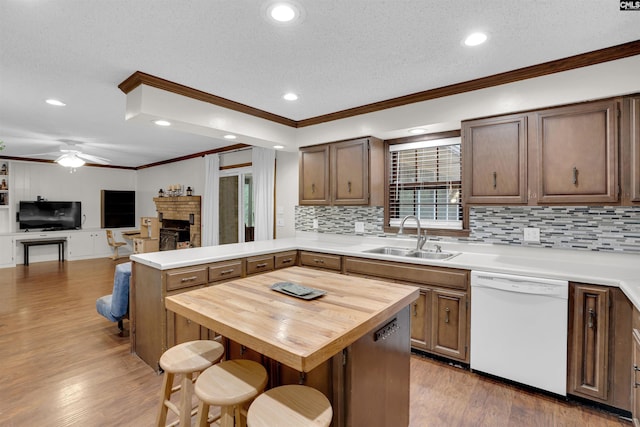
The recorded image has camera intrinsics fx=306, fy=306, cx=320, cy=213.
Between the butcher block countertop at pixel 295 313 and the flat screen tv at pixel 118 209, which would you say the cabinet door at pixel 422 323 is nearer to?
the butcher block countertop at pixel 295 313

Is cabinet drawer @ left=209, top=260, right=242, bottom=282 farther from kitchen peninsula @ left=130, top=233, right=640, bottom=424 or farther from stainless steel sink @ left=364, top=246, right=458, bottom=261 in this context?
stainless steel sink @ left=364, top=246, right=458, bottom=261

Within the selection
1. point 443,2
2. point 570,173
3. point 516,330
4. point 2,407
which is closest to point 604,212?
point 570,173

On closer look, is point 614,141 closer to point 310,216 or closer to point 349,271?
A: point 349,271

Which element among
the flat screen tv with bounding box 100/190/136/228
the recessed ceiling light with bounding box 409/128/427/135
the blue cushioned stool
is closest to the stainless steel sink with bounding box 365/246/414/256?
the recessed ceiling light with bounding box 409/128/427/135

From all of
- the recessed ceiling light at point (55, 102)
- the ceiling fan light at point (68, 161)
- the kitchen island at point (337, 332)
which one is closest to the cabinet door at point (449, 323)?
the kitchen island at point (337, 332)

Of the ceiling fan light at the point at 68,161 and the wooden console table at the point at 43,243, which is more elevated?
the ceiling fan light at the point at 68,161

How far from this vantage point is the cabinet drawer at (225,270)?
9.03 ft

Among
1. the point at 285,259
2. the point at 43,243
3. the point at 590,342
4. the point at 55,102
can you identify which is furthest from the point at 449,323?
the point at 43,243

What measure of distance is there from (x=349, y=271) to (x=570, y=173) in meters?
2.01

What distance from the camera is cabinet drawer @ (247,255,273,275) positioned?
10.0ft

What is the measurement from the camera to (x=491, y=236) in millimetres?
2916

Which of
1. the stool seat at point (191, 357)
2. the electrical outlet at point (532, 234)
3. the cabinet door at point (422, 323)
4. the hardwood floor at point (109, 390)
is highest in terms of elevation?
the electrical outlet at point (532, 234)

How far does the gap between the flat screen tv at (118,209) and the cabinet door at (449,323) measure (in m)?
8.96

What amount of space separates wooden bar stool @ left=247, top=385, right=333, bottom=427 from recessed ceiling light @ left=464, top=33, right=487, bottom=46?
227 centimetres
